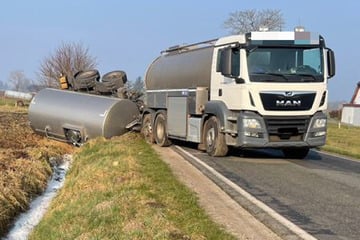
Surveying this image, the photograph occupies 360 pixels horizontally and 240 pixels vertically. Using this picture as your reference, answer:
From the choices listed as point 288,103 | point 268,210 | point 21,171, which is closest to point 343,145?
point 288,103

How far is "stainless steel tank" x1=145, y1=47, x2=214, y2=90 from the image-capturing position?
16.1 metres

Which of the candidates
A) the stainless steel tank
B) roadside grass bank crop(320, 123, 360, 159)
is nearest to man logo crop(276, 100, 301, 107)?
the stainless steel tank

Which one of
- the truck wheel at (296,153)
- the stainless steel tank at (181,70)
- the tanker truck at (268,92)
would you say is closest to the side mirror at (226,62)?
the tanker truck at (268,92)

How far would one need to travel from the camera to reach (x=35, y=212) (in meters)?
11.4

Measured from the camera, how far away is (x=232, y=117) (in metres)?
14.2

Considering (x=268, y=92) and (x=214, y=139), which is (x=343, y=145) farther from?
(x=268, y=92)

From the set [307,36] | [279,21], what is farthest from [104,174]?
[279,21]

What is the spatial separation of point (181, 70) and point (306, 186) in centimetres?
813

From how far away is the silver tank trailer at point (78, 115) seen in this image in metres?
19.8

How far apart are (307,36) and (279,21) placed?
34331 mm

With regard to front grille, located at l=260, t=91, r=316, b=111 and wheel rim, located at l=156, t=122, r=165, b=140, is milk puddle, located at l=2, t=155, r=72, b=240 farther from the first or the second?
front grille, located at l=260, t=91, r=316, b=111

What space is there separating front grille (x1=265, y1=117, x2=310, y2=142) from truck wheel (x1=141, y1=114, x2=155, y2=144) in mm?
6584

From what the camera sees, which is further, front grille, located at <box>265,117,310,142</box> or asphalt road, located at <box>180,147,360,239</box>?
front grille, located at <box>265,117,310,142</box>

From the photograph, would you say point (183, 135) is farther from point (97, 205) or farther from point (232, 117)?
point (97, 205)
